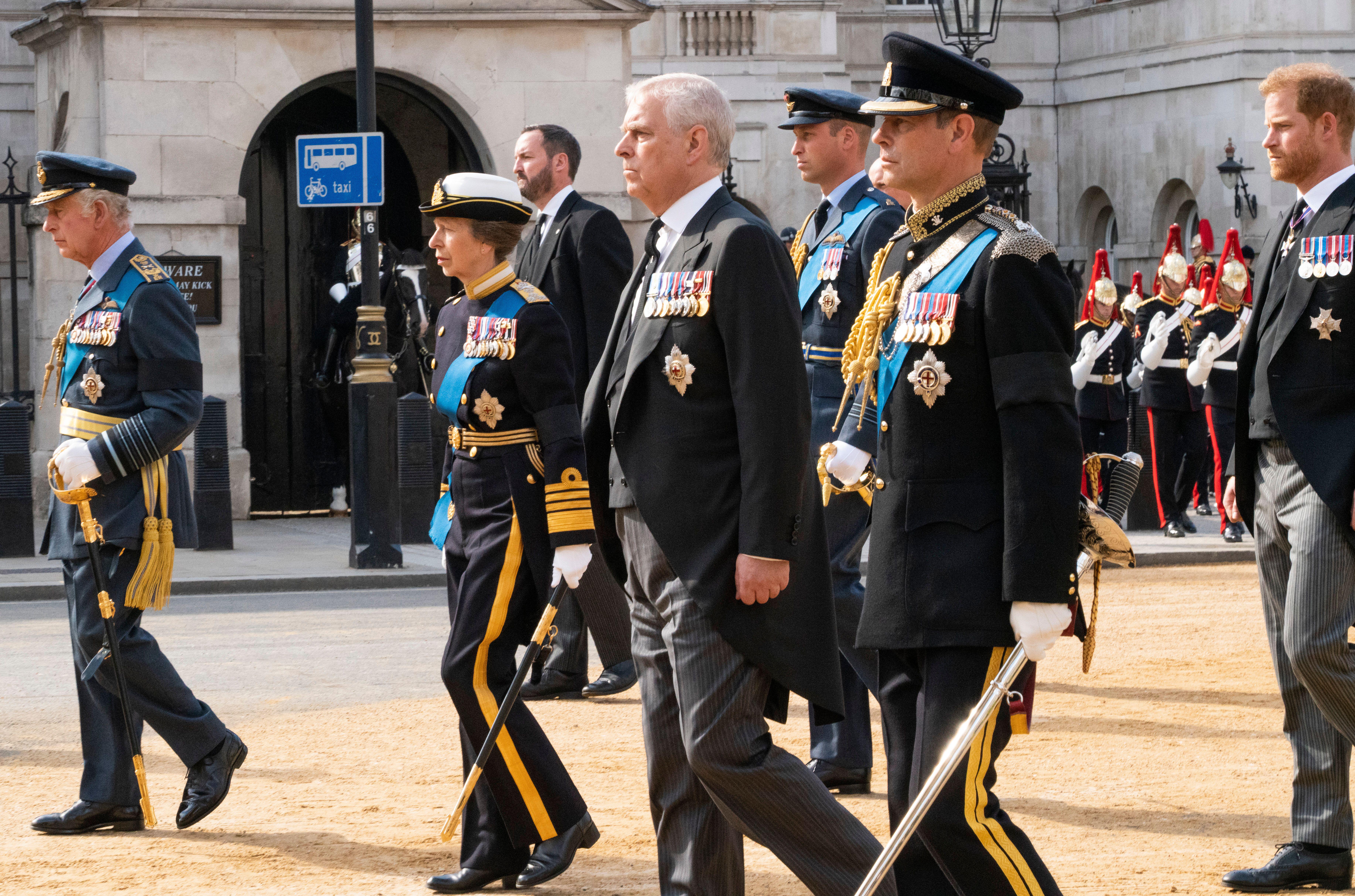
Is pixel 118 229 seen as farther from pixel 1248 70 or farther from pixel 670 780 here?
pixel 1248 70

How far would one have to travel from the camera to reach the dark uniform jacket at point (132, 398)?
6336 millimetres

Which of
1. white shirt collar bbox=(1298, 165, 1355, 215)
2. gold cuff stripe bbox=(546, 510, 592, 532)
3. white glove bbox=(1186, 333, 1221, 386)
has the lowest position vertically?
gold cuff stripe bbox=(546, 510, 592, 532)

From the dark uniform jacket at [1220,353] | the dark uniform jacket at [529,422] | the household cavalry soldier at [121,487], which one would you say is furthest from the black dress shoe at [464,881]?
the dark uniform jacket at [1220,353]

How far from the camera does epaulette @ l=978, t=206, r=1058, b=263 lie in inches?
169

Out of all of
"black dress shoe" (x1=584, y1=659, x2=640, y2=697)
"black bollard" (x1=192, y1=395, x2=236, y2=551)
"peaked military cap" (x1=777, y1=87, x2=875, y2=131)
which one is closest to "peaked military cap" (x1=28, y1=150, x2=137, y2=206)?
"peaked military cap" (x1=777, y1=87, x2=875, y2=131)

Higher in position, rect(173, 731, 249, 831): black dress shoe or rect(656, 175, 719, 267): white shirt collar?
rect(656, 175, 719, 267): white shirt collar

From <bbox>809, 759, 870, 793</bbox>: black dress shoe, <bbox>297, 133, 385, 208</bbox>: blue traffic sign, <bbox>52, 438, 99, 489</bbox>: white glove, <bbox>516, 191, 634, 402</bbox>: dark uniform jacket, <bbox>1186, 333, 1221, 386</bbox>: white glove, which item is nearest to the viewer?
<bbox>52, 438, 99, 489</bbox>: white glove

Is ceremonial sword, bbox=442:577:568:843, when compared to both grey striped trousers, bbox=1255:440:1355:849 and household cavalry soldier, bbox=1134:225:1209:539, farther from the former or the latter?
household cavalry soldier, bbox=1134:225:1209:539

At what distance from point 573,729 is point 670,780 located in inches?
130

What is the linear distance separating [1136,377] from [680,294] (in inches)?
565

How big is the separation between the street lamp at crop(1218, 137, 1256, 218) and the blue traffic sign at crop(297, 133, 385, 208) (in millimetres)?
18141

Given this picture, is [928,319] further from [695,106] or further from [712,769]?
[712,769]

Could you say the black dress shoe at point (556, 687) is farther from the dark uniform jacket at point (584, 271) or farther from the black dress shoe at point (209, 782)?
the black dress shoe at point (209, 782)

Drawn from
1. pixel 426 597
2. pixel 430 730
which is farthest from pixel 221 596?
pixel 430 730
